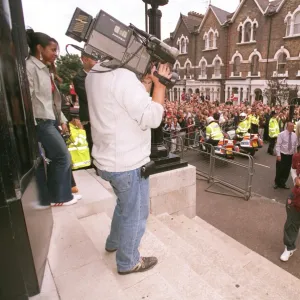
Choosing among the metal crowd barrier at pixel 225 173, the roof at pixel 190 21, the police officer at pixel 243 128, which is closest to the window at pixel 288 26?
the roof at pixel 190 21

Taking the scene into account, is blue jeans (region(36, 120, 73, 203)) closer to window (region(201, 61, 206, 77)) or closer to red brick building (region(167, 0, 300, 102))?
red brick building (region(167, 0, 300, 102))

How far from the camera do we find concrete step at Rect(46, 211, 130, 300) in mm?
1779

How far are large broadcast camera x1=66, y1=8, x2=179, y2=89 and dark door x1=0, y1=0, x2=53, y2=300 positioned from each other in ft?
1.17

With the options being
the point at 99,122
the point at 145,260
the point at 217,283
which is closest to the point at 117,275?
the point at 145,260

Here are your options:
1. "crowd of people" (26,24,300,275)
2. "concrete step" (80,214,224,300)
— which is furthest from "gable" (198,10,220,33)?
"concrete step" (80,214,224,300)

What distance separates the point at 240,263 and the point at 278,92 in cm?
2026

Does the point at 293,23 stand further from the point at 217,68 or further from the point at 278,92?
the point at 217,68

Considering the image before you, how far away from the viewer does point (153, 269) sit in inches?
83.4

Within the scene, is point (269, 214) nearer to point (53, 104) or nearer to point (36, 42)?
point (53, 104)

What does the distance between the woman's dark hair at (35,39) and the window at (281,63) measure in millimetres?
23896

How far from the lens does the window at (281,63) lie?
21.7m

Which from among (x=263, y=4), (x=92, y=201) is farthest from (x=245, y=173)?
(x=263, y=4)

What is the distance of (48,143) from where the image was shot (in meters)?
2.56

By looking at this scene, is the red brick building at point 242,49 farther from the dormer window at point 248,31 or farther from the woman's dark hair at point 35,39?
the woman's dark hair at point 35,39
